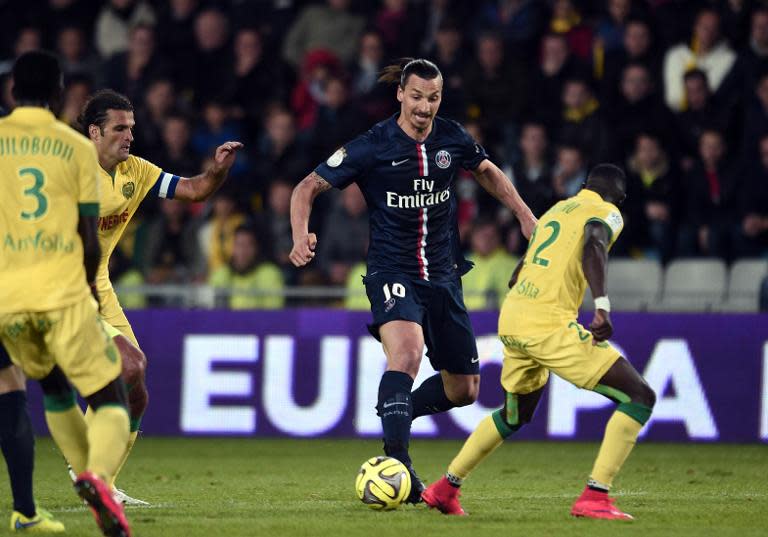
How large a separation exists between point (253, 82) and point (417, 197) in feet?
27.3

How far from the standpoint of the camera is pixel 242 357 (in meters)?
13.5

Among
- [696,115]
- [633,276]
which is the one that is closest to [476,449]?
[633,276]

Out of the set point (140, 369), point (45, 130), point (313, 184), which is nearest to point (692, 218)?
point (313, 184)

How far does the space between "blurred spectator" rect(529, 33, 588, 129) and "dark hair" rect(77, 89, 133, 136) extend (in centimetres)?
757

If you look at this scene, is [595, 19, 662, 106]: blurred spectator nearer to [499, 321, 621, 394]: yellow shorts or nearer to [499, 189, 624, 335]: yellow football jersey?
[499, 189, 624, 335]: yellow football jersey

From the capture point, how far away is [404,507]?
859 cm

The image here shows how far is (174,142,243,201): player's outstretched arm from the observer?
847 cm

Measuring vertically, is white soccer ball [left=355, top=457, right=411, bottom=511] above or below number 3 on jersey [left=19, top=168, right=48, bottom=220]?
below

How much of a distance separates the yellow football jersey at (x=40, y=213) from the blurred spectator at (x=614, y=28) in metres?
9.68

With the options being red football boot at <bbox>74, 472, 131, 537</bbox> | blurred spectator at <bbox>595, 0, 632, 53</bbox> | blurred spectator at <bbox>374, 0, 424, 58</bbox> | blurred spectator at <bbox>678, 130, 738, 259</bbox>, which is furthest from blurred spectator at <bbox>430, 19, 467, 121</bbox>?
red football boot at <bbox>74, 472, 131, 537</bbox>

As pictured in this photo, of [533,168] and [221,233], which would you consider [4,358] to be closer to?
[221,233]

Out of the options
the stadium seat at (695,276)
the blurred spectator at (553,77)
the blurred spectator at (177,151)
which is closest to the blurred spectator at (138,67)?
the blurred spectator at (177,151)

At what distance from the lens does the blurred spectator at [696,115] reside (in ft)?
48.4

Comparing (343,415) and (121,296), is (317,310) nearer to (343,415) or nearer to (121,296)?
(343,415)
